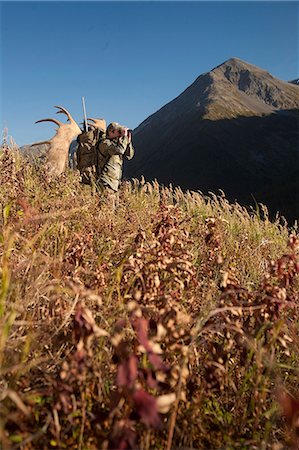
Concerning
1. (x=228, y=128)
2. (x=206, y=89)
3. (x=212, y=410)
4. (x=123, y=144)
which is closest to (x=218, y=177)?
(x=228, y=128)

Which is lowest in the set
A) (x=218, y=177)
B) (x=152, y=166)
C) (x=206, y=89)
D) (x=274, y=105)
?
(x=218, y=177)

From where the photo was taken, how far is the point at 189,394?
1683mm

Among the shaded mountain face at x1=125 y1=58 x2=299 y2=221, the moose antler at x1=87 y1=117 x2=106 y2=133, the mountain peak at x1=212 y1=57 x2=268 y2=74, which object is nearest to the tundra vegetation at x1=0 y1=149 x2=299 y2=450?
the moose antler at x1=87 y1=117 x2=106 y2=133

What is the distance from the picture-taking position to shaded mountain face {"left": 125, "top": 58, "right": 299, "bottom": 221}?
298 ft

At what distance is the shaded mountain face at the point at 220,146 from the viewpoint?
90.8 meters

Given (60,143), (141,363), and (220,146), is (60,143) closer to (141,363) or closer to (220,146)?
(141,363)

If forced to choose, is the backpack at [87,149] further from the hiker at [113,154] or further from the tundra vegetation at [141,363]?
the tundra vegetation at [141,363]

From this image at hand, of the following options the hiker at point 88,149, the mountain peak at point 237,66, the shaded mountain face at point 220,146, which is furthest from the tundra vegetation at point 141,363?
the mountain peak at point 237,66

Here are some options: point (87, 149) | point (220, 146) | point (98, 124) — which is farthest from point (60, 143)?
point (220, 146)

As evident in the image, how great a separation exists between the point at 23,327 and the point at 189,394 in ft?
2.85

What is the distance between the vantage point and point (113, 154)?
735cm

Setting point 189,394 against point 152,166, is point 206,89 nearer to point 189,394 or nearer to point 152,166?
point 152,166

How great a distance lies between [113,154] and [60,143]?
1.23m

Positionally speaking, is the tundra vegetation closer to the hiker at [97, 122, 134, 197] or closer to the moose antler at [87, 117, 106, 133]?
the hiker at [97, 122, 134, 197]
